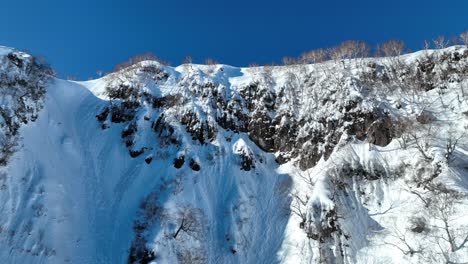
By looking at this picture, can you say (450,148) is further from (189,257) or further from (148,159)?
(148,159)

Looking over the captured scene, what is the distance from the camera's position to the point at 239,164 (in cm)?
3884

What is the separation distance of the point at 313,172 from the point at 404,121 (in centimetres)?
1121

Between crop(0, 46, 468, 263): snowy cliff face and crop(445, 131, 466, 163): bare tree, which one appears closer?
crop(0, 46, 468, 263): snowy cliff face

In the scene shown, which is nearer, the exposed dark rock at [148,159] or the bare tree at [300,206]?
the bare tree at [300,206]

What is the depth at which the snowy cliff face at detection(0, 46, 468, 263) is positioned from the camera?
2848cm

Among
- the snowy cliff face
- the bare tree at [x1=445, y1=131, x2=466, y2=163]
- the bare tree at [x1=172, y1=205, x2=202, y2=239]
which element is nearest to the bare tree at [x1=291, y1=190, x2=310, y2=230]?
the snowy cliff face

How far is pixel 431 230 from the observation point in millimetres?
26281

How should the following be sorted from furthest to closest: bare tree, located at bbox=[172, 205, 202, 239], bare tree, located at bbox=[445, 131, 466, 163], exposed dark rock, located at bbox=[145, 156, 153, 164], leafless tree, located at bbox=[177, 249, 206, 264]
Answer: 1. exposed dark rock, located at bbox=[145, 156, 153, 164]
2. bare tree, located at bbox=[172, 205, 202, 239]
3. bare tree, located at bbox=[445, 131, 466, 163]
4. leafless tree, located at bbox=[177, 249, 206, 264]

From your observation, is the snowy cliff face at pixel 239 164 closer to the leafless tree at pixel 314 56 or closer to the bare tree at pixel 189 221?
the bare tree at pixel 189 221

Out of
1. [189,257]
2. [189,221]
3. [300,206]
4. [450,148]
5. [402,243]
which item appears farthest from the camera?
[300,206]

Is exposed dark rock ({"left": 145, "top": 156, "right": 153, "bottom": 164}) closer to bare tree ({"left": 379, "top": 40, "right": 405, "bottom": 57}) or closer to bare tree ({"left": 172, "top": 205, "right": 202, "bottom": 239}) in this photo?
bare tree ({"left": 172, "top": 205, "right": 202, "bottom": 239})

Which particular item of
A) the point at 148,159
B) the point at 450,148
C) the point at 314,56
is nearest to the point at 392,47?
the point at 314,56

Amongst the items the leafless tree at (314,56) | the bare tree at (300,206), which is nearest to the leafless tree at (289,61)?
the leafless tree at (314,56)

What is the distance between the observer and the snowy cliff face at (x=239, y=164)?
2848 centimetres
